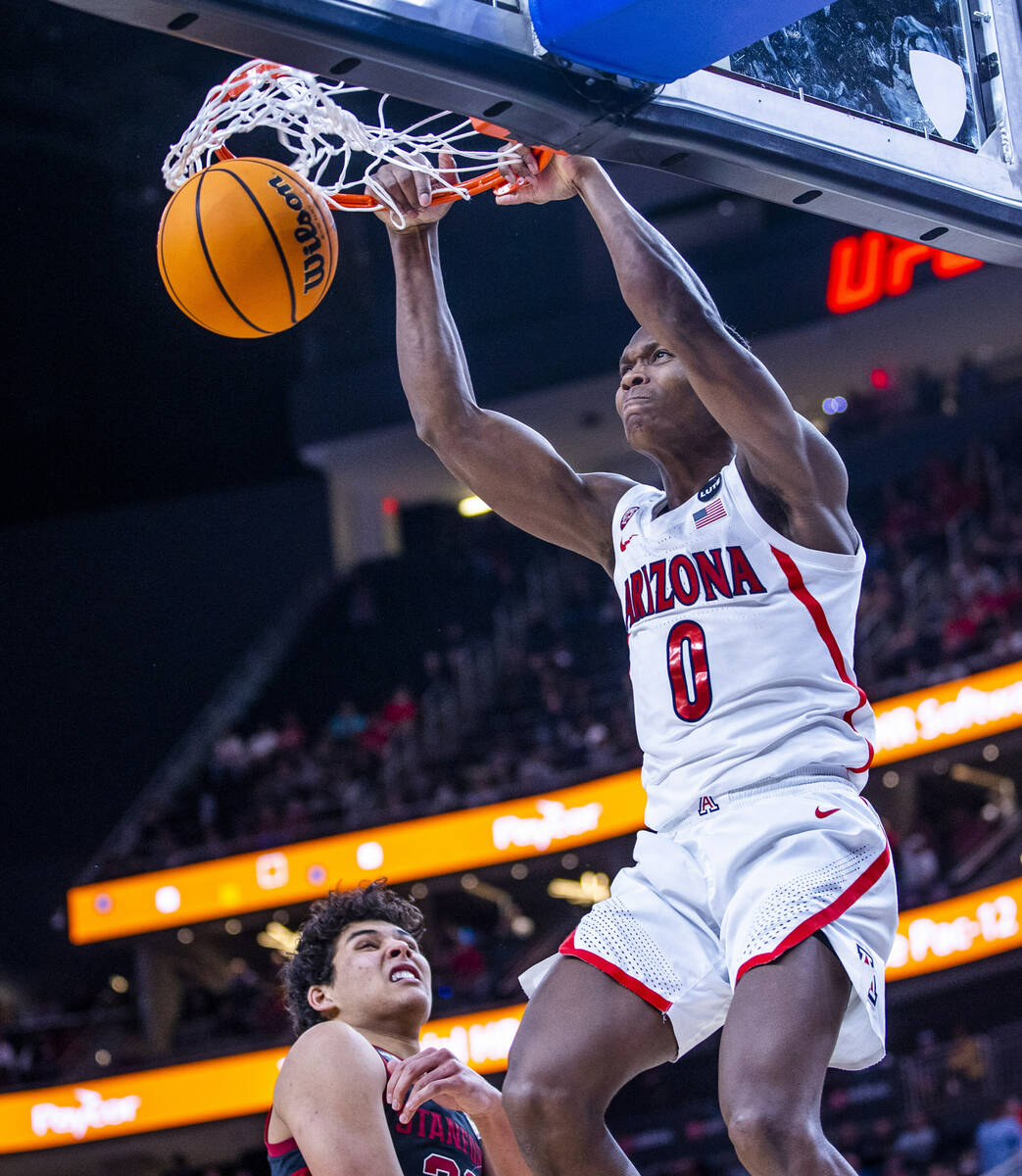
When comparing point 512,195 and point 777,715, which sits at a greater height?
point 512,195

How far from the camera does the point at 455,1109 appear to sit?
139 inches

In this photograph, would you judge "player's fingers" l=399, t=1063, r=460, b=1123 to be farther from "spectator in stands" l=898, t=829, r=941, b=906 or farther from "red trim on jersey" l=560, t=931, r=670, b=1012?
"spectator in stands" l=898, t=829, r=941, b=906

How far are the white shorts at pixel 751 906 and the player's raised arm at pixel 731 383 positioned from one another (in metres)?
0.58

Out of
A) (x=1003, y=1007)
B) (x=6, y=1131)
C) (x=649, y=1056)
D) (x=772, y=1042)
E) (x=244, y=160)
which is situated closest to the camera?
(x=772, y=1042)

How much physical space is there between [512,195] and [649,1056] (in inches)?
76.2

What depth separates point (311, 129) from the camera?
3.33 metres

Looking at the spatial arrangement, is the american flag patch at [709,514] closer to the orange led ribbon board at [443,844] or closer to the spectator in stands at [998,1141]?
the spectator in stands at [998,1141]

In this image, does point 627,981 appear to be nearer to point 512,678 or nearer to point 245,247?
point 245,247

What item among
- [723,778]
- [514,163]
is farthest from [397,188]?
[723,778]

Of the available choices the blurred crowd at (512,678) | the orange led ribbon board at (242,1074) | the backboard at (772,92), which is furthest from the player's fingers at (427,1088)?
the blurred crowd at (512,678)

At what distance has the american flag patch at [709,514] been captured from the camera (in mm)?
3205

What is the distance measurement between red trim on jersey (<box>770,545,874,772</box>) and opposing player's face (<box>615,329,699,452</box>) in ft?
1.42

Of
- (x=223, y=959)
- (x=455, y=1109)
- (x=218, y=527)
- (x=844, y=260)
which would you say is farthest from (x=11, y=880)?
(x=455, y=1109)

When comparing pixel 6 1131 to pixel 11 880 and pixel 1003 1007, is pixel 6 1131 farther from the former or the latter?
pixel 1003 1007
